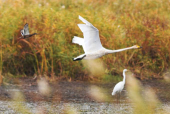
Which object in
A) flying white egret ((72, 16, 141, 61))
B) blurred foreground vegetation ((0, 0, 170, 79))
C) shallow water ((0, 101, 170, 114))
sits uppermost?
blurred foreground vegetation ((0, 0, 170, 79))

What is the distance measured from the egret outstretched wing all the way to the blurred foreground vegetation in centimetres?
241

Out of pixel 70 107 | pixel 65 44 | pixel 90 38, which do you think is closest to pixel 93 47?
pixel 90 38

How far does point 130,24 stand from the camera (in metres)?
10.9

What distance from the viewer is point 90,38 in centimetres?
712

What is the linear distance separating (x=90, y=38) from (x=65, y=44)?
3013 mm

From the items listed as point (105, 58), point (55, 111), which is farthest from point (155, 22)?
point (55, 111)

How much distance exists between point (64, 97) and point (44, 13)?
274 cm

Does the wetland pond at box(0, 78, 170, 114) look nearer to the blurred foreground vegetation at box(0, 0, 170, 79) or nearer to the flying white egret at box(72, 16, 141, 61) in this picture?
the blurred foreground vegetation at box(0, 0, 170, 79)

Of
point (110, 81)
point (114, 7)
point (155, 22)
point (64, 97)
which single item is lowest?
point (64, 97)

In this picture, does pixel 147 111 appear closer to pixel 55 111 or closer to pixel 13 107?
pixel 55 111

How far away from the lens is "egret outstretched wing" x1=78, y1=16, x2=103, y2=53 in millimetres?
6774

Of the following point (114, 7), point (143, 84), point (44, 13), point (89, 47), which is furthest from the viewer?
point (114, 7)

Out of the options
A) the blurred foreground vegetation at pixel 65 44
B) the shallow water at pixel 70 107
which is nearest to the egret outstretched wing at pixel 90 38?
the shallow water at pixel 70 107

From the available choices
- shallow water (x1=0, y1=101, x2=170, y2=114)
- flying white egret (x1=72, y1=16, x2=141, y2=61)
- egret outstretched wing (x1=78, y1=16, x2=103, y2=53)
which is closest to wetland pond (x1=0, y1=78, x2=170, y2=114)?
shallow water (x1=0, y1=101, x2=170, y2=114)
